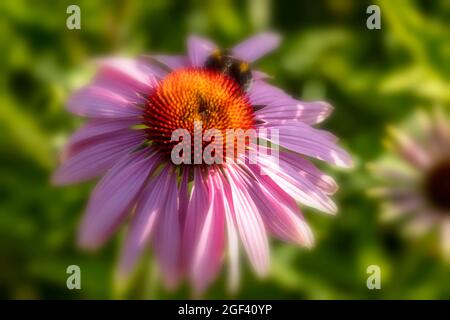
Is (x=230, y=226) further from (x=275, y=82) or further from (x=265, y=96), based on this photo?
(x=275, y=82)

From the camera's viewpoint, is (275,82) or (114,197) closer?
(114,197)

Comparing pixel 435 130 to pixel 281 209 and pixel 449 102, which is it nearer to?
pixel 449 102

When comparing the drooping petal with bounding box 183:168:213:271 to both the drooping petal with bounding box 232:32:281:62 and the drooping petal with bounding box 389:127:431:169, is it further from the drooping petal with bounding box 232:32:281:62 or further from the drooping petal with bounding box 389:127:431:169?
the drooping petal with bounding box 389:127:431:169

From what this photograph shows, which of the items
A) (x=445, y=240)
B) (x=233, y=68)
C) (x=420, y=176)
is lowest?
(x=445, y=240)

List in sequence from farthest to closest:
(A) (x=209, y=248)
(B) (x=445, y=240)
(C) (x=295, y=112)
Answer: (B) (x=445, y=240) < (C) (x=295, y=112) < (A) (x=209, y=248)

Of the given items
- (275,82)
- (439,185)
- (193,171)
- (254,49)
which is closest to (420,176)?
(439,185)
